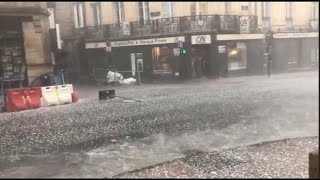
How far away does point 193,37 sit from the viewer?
25016mm

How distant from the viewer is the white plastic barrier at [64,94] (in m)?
15.5

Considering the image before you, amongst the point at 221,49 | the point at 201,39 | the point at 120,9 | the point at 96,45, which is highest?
the point at 120,9

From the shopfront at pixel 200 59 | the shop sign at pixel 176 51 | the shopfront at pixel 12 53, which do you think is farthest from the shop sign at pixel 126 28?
the shopfront at pixel 12 53

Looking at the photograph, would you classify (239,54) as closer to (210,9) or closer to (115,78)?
(210,9)

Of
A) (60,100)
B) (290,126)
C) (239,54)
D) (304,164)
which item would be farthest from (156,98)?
(239,54)

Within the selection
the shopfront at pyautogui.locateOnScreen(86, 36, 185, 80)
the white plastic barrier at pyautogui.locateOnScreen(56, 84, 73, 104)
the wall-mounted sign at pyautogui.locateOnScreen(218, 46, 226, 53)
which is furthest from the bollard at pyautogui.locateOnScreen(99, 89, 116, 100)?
the wall-mounted sign at pyautogui.locateOnScreen(218, 46, 226, 53)

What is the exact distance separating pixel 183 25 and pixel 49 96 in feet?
41.2

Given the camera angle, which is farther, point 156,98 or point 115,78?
point 115,78

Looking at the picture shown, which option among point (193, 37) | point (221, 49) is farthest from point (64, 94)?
point (221, 49)

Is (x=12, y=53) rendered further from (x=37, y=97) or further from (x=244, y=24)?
(x=244, y=24)

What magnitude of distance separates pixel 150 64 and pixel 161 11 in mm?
3452

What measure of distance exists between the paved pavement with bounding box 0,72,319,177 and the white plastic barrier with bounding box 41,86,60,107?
0.66 metres

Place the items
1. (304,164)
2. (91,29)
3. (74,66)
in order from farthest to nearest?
(74,66) → (91,29) → (304,164)

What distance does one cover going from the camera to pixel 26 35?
20531 mm
